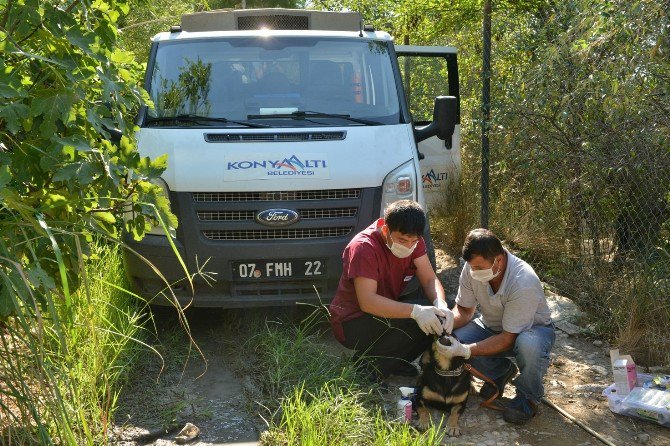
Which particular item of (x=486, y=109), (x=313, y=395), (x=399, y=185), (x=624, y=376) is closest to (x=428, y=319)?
(x=313, y=395)

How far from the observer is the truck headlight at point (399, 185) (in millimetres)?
5922

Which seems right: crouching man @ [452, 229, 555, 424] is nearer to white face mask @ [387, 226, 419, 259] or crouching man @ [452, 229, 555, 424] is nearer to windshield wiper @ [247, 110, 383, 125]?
white face mask @ [387, 226, 419, 259]

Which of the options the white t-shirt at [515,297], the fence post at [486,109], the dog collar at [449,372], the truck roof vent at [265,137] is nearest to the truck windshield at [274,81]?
the truck roof vent at [265,137]

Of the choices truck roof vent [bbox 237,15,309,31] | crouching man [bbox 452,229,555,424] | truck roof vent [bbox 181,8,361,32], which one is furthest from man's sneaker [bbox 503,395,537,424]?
truck roof vent [bbox 237,15,309,31]

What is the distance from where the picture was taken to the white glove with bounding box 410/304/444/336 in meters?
4.87

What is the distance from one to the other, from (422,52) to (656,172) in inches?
95.7

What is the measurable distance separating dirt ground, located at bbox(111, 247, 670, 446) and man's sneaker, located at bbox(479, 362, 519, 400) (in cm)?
8

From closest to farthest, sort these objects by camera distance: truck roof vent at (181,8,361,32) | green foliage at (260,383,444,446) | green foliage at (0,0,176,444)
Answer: green foliage at (0,0,176,444), green foliage at (260,383,444,446), truck roof vent at (181,8,361,32)

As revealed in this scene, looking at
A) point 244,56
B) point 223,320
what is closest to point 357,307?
point 223,320

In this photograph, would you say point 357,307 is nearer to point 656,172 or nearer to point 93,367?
point 93,367

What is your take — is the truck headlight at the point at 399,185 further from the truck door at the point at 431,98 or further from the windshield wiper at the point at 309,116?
the truck door at the point at 431,98

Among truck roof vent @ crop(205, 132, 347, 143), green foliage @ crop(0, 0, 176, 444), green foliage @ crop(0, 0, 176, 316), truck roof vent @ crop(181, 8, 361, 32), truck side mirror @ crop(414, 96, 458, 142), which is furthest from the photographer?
truck roof vent @ crop(181, 8, 361, 32)

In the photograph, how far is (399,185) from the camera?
595 cm

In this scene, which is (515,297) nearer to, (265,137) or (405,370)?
(405,370)
